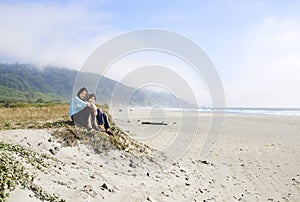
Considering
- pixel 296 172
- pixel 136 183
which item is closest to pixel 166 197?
pixel 136 183

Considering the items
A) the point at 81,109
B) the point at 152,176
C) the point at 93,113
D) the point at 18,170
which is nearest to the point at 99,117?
the point at 93,113

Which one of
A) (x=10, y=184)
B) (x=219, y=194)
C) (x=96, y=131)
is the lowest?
(x=219, y=194)

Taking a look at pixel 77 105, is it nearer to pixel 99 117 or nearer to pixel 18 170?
pixel 99 117

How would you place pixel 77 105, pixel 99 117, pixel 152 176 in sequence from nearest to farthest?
pixel 152 176
pixel 77 105
pixel 99 117

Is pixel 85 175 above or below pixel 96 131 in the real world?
below

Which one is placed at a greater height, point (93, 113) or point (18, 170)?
point (93, 113)

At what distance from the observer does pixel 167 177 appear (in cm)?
971

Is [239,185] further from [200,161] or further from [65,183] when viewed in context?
[65,183]

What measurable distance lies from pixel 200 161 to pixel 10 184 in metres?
9.03

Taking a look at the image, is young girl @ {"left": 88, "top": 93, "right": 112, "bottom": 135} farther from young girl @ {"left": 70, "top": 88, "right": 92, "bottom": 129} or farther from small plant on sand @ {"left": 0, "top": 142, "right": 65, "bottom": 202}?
small plant on sand @ {"left": 0, "top": 142, "right": 65, "bottom": 202}

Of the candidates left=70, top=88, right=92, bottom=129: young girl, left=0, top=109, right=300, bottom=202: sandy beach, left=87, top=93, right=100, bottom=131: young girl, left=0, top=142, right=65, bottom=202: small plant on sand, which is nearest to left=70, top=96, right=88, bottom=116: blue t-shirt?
left=70, top=88, right=92, bottom=129: young girl

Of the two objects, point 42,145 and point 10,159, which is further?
point 42,145

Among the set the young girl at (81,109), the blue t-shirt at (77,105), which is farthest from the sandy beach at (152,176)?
the blue t-shirt at (77,105)

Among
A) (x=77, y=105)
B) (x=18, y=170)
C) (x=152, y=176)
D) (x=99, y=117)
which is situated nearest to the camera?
(x=18, y=170)
